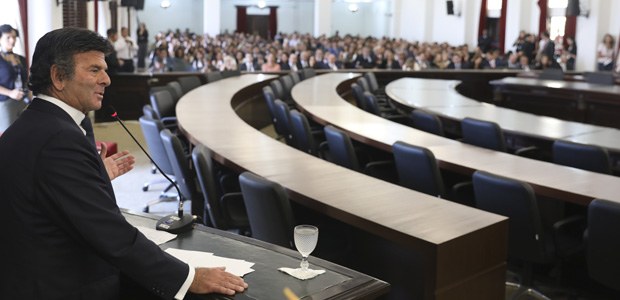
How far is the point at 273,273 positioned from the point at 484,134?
375 centimetres

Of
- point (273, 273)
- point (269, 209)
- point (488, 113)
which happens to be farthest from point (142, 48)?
point (273, 273)

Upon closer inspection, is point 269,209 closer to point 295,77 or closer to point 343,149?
point 343,149

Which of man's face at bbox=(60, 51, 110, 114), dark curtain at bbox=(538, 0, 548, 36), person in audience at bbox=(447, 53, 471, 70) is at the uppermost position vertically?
dark curtain at bbox=(538, 0, 548, 36)

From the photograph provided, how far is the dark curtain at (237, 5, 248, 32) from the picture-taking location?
3191cm

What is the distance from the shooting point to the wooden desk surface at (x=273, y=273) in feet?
6.44

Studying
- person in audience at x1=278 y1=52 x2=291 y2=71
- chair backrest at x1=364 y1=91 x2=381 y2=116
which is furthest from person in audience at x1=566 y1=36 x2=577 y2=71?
chair backrest at x1=364 y1=91 x2=381 y2=116

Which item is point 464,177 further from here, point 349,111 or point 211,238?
point 211,238

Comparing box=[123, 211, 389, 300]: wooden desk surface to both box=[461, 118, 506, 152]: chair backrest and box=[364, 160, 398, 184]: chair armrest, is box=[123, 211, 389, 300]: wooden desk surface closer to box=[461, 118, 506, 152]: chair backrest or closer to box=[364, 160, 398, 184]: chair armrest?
box=[364, 160, 398, 184]: chair armrest

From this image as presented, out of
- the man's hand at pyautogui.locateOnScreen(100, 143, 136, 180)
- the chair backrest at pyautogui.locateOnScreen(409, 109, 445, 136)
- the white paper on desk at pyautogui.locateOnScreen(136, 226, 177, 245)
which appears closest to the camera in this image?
the white paper on desk at pyautogui.locateOnScreen(136, 226, 177, 245)

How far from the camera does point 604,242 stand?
11.1 feet

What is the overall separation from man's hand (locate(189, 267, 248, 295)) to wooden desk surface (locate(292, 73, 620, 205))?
2.24m

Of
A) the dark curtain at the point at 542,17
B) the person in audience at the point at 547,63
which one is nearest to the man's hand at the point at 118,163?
the person in audience at the point at 547,63

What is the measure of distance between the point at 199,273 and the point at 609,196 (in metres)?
2.42

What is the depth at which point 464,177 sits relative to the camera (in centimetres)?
523
